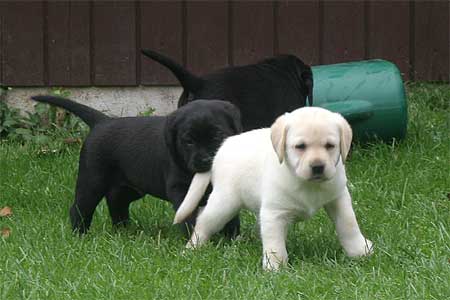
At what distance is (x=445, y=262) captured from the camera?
14.7 ft

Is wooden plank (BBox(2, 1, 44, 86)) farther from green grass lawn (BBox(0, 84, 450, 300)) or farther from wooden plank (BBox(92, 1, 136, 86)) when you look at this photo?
green grass lawn (BBox(0, 84, 450, 300))

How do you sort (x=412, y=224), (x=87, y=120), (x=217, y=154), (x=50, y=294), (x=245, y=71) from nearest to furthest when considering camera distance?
(x=50, y=294), (x=217, y=154), (x=412, y=224), (x=87, y=120), (x=245, y=71)

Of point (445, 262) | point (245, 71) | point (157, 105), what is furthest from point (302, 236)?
point (157, 105)

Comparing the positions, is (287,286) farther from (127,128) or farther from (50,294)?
(127,128)

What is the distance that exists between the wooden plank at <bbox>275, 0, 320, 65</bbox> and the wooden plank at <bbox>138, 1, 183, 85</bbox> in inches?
32.5

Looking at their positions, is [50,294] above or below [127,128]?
below

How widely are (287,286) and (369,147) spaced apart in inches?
134

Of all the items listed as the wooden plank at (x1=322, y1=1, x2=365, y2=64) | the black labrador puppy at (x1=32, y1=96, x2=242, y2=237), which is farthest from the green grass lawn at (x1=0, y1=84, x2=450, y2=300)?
the wooden plank at (x1=322, y1=1, x2=365, y2=64)

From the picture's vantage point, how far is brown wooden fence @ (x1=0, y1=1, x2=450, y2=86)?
8.75 metres

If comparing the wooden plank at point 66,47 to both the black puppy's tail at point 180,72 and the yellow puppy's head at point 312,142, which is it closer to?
the black puppy's tail at point 180,72

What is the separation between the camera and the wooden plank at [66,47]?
28.8ft

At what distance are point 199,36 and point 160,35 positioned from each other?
317mm

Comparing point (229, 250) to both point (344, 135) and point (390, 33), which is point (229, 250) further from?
point (390, 33)

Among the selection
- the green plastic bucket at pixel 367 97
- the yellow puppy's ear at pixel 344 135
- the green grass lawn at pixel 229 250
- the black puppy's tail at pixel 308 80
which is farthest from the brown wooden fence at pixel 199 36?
the yellow puppy's ear at pixel 344 135
